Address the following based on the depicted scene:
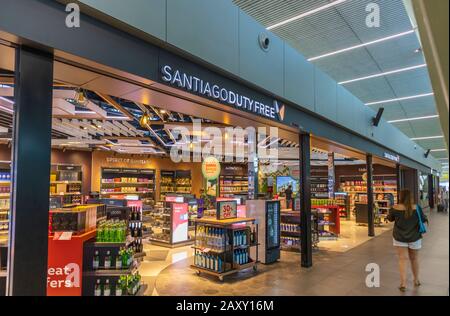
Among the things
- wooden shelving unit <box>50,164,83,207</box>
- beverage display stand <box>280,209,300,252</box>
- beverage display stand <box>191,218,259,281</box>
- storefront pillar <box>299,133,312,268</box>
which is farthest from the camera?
wooden shelving unit <box>50,164,83,207</box>

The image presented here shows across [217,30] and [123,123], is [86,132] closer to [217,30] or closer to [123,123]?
[123,123]

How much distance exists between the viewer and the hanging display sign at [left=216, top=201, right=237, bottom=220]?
6.19 metres

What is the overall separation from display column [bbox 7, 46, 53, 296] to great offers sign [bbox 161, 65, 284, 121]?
1266 mm

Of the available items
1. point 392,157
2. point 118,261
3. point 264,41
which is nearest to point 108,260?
point 118,261

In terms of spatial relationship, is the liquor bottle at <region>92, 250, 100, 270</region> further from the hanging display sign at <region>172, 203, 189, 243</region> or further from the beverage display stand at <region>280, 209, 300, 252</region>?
the beverage display stand at <region>280, 209, 300, 252</region>

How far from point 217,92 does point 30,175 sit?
2423 mm

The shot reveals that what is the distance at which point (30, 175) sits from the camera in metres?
2.32

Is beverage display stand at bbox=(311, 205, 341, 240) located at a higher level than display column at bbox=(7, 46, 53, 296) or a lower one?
lower

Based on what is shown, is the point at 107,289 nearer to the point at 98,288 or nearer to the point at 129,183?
the point at 98,288

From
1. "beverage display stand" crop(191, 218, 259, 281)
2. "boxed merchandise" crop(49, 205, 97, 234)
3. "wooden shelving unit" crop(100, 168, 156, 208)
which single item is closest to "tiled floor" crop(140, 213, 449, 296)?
"beverage display stand" crop(191, 218, 259, 281)

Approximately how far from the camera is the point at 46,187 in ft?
7.95

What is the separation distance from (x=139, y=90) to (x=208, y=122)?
4.96m

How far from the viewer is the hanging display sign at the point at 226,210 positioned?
244 inches
